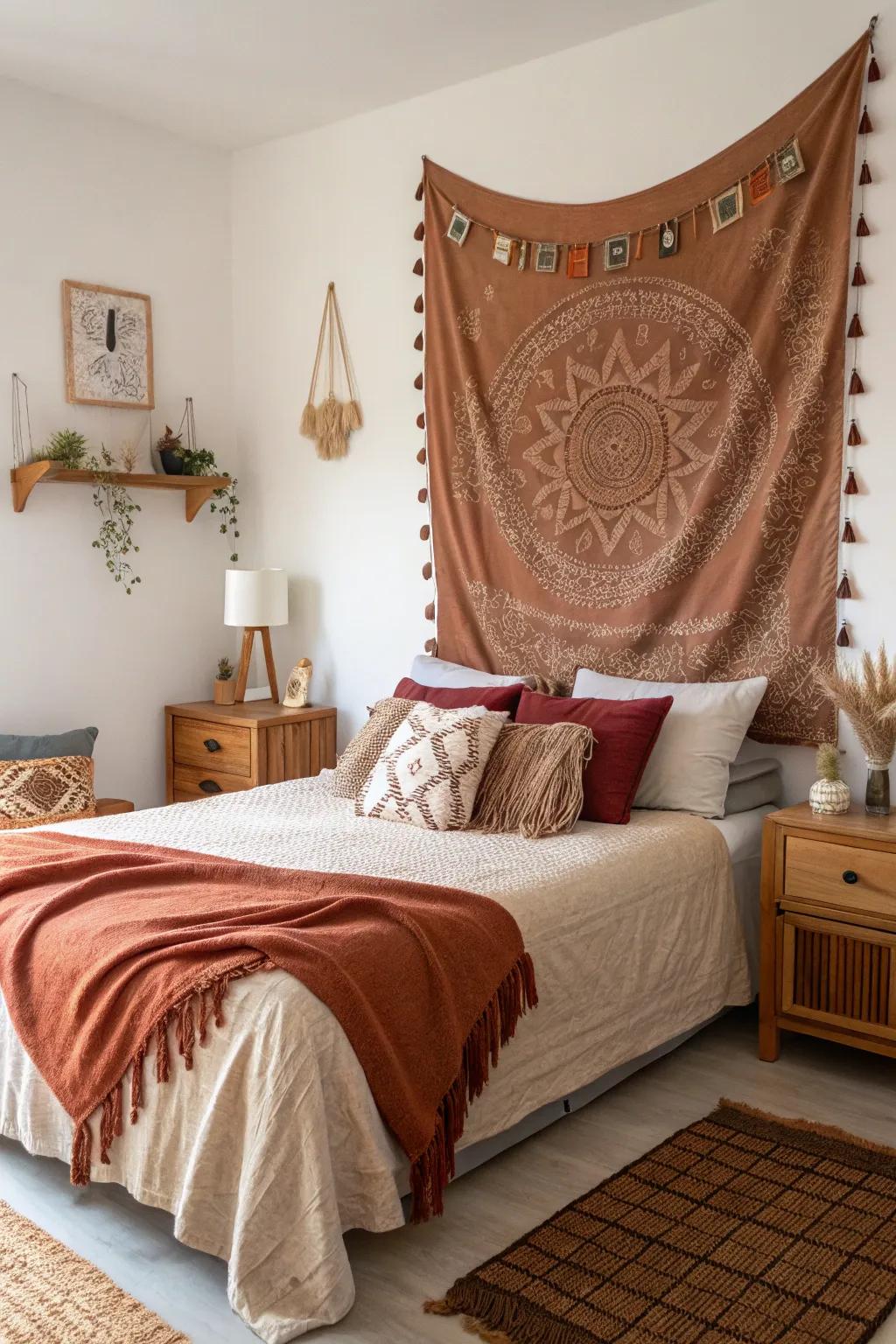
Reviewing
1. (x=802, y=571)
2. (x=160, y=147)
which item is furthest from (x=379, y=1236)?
(x=160, y=147)

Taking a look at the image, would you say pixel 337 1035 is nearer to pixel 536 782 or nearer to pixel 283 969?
pixel 283 969

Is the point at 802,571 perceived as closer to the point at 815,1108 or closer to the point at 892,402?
the point at 892,402

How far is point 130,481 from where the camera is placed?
4238 millimetres

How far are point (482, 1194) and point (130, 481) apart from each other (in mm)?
2791

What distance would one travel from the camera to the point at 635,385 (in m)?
3.57

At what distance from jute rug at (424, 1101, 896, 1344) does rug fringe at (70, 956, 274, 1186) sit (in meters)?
0.61

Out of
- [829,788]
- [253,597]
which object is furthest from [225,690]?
[829,788]

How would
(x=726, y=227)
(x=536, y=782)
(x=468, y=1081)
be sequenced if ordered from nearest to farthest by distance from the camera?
(x=468, y=1081)
(x=536, y=782)
(x=726, y=227)

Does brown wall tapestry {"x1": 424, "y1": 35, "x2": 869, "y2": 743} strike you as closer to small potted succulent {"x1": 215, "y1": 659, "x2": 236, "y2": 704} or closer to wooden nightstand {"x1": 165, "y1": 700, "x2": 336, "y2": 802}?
wooden nightstand {"x1": 165, "y1": 700, "x2": 336, "y2": 802}

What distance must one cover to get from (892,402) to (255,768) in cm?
235

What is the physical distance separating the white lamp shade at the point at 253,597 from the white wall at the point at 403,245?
0.21 meters

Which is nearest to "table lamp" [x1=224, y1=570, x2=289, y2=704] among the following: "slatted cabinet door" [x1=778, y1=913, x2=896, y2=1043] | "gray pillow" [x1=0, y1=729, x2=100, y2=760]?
"gray pillow" [x1=0, y1=729, x2=100, y2=760]

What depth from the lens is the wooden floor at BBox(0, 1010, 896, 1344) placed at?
6.61 ft

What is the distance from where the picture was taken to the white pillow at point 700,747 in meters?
3.21
